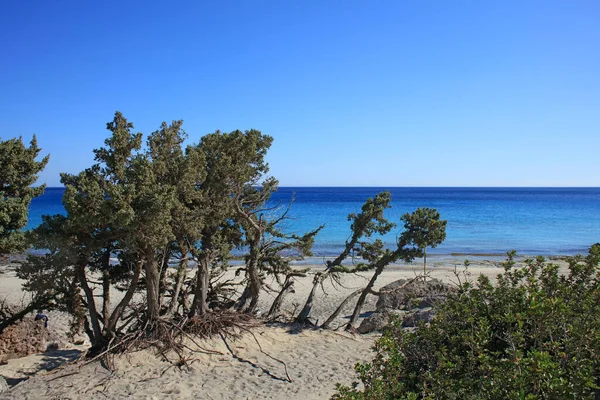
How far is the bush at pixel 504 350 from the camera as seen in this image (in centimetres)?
320

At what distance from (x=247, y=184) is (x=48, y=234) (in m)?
4.48

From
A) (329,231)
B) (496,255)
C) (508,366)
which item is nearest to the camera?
(508,366)

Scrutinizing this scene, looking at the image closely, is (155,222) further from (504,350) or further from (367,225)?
(367,225)

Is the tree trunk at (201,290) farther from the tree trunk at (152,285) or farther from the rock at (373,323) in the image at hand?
the rock at (373,323)

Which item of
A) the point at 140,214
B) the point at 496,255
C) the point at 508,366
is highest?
the point at 140,214

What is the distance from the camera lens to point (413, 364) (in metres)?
4.13

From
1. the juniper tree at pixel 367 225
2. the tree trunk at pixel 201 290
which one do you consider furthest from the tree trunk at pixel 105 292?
the juniper tree at pixel 367 225

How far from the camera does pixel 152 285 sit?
30.8 ft

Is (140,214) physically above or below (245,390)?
above

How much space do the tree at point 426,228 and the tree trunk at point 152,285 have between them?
6534 millimetres

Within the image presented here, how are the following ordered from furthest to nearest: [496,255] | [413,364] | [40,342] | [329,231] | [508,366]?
Result: [329,231]
[496,255]
[40,342]
[413,364]
[508,366]

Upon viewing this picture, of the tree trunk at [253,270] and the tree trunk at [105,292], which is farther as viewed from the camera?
the tree trunk at [253,270]

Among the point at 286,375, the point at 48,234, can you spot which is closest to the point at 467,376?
the point at 286,375

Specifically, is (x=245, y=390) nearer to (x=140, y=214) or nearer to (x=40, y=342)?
(x=140, y=214)
